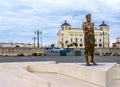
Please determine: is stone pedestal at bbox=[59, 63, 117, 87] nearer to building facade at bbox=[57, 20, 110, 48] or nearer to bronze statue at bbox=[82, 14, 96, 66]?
bronze statue at bbox=[82, 14, 96, 66]

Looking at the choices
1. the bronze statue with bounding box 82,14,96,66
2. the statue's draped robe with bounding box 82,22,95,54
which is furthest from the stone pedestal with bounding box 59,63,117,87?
the statue's draped robe with bounding box 82,22,95,54

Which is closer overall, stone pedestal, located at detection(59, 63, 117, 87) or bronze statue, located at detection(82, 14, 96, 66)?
stone pedestal, located at detection(59, 63, 117, 87)

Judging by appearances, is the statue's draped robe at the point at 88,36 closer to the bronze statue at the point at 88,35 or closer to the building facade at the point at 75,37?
the bronze statue at the point at 88,35

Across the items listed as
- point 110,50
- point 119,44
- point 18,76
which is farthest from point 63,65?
point 119,44

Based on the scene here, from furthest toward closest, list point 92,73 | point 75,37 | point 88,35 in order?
point 75,37 → point 88,35 → point 92,73

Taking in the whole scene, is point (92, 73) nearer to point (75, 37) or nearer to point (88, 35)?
point (88, 35)

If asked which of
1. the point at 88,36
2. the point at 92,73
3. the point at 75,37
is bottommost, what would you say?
the point at 92,73

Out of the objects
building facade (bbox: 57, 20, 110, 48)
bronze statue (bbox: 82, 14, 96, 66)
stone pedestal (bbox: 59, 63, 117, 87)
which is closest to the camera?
stone pedestal (bbox: 59, 63, 117, 87)

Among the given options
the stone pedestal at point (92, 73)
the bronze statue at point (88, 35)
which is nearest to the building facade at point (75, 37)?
the stone pedestal at point (92, 73)

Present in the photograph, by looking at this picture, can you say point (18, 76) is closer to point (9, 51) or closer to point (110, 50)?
point (9, 51)

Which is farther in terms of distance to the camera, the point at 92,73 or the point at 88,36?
the point at 88,36

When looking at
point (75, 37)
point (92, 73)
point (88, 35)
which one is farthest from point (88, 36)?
point (75, 37)

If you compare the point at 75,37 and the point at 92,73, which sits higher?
the point at 75,37

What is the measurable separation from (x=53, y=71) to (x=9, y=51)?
1317 inches
